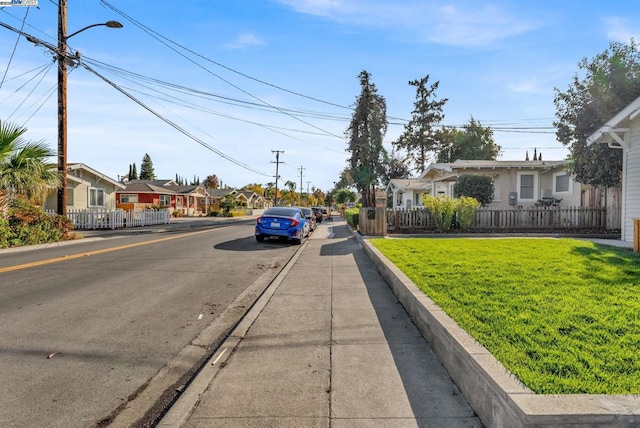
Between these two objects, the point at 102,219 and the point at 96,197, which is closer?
the point at 102,219

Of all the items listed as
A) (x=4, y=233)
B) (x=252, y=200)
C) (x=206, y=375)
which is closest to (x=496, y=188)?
(x=206, y=375)

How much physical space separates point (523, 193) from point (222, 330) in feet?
72.2

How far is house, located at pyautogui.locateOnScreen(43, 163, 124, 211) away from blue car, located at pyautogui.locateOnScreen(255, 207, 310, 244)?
1710cm

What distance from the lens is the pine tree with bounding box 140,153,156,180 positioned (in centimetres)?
10433

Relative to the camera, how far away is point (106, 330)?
5.28m

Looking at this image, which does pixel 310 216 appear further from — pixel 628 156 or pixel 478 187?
pixel 628 156

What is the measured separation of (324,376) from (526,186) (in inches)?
896

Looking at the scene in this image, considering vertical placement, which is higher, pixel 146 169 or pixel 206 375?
pixel 146 169

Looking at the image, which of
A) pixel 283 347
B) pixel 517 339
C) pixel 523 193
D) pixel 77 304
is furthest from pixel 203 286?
pixel 523 193

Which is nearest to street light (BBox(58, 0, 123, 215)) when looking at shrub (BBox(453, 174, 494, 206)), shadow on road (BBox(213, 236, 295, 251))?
shadow on road (BBox(213, 236, 295, 251))

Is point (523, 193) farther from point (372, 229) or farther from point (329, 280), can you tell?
point (329, 280)

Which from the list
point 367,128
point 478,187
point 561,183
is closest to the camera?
point 478,187

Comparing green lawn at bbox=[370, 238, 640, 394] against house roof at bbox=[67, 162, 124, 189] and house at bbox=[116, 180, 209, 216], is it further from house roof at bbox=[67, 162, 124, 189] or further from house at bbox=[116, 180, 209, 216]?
house at bbox=[116, 180, 209, 216]

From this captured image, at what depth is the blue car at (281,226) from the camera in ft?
54.6
